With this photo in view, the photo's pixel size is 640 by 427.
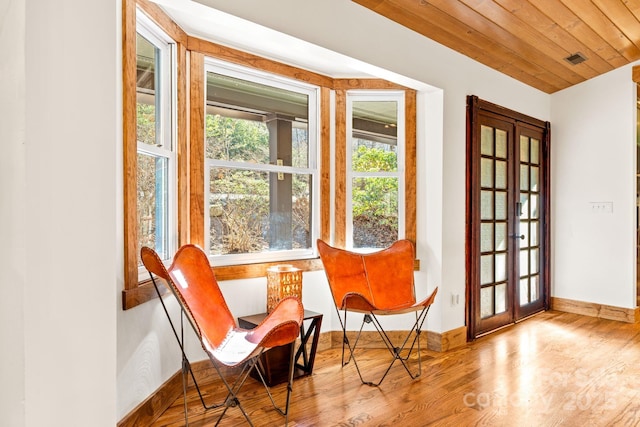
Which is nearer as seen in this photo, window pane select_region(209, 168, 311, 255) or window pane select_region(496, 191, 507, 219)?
window pane select_region(209, 168, 311, 255)

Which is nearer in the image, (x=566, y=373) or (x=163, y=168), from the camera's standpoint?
(x=163, y=168)

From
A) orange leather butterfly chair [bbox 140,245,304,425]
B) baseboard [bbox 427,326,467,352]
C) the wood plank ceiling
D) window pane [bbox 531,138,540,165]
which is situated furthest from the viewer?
window pane [bbox 531,138,540,165]

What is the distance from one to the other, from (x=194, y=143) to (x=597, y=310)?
170 inches

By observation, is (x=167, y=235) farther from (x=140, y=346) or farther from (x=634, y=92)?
(x=634, y=92)

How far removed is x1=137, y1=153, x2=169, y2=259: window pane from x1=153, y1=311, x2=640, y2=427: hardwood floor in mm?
949

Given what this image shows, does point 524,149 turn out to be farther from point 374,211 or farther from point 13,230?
point 13,230

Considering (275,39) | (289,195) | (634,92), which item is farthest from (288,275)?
(634,92)

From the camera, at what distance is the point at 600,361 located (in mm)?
3168

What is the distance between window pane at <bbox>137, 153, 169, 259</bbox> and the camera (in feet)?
7.76

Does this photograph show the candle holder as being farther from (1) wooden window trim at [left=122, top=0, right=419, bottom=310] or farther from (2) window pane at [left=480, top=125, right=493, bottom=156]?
(2) window pane at [left=480, top=125, right=493, bottom=156]

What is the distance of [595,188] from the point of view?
448cm

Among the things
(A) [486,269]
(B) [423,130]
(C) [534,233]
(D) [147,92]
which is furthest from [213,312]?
(C) [534,233]

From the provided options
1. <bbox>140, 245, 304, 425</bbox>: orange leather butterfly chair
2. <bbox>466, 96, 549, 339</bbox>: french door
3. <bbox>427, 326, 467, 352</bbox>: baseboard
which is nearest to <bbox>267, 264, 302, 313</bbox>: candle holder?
<bbox>140, 245, 304, 425</bbox>: orange leather butterfly chair

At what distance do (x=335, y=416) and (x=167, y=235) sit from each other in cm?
145
